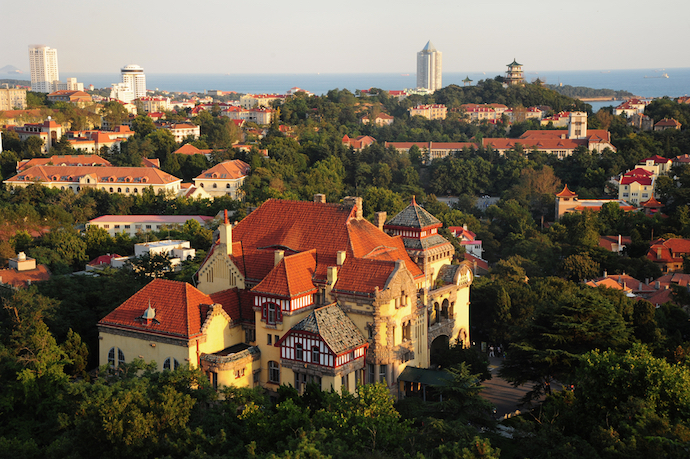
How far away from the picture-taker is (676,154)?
3994 inches

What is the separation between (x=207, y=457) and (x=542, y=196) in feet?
248

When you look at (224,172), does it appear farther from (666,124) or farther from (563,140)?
(666,124)

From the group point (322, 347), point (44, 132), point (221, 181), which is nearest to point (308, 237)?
point (322, 347)

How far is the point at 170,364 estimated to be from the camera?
1291 inches

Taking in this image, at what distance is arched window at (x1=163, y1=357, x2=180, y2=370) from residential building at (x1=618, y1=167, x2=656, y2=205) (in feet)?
229

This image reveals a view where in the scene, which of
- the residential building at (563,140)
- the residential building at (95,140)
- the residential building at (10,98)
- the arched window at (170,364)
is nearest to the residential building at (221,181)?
the residential building at (95,140)

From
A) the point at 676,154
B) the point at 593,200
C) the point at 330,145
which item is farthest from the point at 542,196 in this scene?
the point at 330,145

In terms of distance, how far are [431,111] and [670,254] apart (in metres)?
97.8

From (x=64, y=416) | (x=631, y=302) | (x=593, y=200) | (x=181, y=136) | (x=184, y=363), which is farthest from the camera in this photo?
(x=181, y=136)

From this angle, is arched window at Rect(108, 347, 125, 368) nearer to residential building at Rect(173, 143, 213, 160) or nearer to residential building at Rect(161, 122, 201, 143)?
residential building at Rect(173, 143, 213, 160)

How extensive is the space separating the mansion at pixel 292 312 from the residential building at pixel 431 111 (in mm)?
119777

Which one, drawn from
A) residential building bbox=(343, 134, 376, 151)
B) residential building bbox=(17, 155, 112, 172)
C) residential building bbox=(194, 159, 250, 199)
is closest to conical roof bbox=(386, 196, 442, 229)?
residential building bbox=(194, 159, 250, 199)

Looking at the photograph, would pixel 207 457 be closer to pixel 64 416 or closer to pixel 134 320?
pixel 64 416

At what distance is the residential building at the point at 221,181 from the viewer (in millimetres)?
88250
